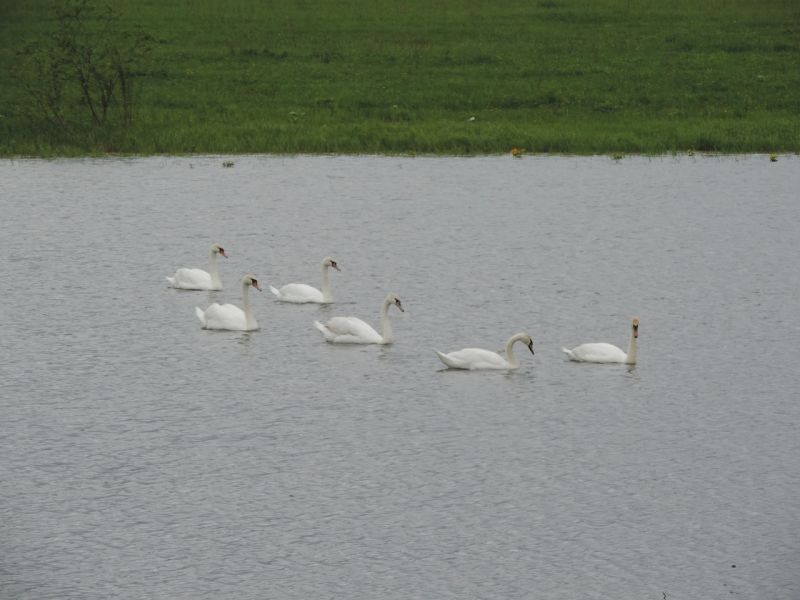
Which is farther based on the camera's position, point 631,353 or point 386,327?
point 386,327

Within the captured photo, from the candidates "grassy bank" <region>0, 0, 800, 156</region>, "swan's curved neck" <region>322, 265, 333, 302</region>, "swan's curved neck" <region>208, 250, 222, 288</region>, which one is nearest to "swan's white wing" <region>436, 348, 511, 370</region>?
"swan's curved neck" <region>322, 265, 333, 302</region>

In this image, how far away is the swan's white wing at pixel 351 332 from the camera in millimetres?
18781

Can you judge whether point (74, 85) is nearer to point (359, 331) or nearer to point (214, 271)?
point (214, 271)

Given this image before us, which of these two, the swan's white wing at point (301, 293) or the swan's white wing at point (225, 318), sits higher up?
the swan's white wing at point (301, 293)

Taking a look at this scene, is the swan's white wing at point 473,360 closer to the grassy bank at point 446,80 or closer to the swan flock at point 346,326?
the swan flock at point 346,326

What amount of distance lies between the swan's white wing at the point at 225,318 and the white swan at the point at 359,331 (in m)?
1.27

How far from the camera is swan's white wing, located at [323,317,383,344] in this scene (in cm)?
1878

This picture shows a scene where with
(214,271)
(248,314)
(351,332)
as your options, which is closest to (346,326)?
(351,332)

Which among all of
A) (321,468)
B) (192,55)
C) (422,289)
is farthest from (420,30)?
(321,468)

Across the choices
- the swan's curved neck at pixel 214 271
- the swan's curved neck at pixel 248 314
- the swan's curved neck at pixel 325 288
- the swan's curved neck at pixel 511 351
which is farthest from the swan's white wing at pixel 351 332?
the swan's curved neck at pixel 214 271

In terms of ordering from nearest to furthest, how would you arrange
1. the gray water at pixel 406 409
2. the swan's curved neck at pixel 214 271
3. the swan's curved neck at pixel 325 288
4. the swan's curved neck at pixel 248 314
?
1. the gray water at pixel 406 409
2. the swan's curved neck at pixel 248 314
3. the swan's curved neck at pixel 325 288
4. the swan's curved neck at pixel 214 271

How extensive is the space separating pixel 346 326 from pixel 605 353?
3002 mm

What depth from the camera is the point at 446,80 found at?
43625 mm

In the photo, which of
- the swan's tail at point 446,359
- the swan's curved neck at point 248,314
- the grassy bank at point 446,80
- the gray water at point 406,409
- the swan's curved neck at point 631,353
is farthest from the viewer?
the grassy bank at point 446,80
